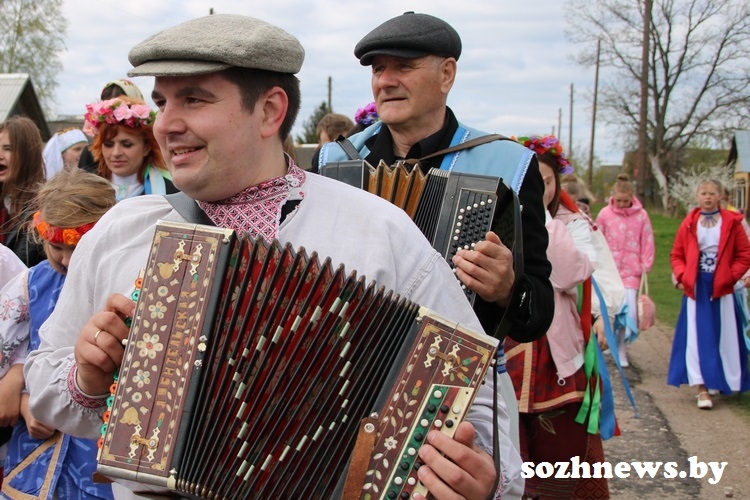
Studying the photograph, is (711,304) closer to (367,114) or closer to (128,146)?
(367,114)

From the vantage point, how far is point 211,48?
6.54 ft

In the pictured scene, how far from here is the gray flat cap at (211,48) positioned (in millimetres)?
1997

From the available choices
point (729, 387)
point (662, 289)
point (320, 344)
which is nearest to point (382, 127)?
point (320, 344)

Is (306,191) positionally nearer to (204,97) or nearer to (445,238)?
(204,97)

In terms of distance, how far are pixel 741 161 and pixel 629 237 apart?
1441 inches

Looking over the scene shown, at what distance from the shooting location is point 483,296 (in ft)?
9.16

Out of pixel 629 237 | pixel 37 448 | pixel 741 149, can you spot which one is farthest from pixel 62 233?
pixel 741 149

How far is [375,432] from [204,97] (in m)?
0.84

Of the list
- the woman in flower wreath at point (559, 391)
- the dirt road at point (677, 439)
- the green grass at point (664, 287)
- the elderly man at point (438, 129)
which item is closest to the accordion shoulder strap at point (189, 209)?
the elderly man at point (438, 129)

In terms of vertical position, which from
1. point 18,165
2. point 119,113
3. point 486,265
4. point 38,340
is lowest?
point 38,340

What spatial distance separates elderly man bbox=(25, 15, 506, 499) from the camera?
6.62 ft

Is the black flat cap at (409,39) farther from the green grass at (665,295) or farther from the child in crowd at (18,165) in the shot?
the green grass at (665,295)

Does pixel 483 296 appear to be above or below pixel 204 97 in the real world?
below

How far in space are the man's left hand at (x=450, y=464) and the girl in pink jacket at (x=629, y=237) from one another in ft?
27.0
